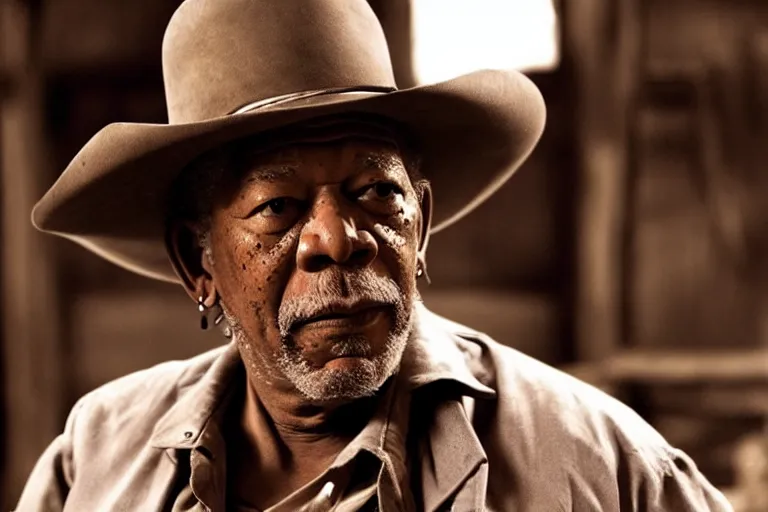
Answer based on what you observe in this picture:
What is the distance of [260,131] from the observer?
1.97m

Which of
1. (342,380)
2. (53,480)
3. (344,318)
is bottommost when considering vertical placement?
(53,480)

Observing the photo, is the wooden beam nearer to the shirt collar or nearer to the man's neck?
the shirt collar

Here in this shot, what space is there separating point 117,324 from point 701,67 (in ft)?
11.0

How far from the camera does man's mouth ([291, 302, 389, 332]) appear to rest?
1911mm

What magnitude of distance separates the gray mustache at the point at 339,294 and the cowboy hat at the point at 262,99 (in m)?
0.29

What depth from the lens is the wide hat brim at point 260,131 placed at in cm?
196

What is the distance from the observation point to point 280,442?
2.19 meters

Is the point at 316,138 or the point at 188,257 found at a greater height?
the point at 316,138

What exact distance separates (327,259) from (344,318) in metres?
0.11

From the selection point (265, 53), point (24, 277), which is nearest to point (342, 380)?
point (265, 53)

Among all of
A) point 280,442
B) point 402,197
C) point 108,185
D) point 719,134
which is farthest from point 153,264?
point 719,134

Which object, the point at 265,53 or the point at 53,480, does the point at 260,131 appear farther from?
the point at 53,480

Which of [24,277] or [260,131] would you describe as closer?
[260,131]

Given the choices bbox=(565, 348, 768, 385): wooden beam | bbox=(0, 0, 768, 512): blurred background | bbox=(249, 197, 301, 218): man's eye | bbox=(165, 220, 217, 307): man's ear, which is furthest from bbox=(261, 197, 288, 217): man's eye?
bbox=(565, 348, 768, 385): wooden beam
